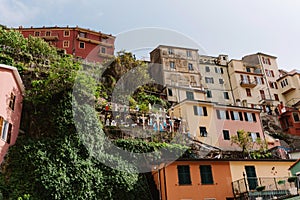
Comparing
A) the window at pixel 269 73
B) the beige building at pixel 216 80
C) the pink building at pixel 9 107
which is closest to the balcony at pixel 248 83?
the beige building at pixel 216 80

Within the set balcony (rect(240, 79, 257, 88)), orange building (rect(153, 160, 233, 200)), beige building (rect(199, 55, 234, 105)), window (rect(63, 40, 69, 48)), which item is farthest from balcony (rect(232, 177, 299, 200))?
window (rect(63, 40, 69, 48))

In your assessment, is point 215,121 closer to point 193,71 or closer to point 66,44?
point 193,71

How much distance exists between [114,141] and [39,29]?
2997 cm

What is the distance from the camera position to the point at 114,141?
1923cm

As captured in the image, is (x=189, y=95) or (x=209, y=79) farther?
(x=209, y=79)

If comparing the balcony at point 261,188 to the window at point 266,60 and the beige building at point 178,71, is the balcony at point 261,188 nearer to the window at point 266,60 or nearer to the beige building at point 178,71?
the beige building at point 178,71

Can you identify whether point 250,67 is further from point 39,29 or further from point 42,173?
point 42,173

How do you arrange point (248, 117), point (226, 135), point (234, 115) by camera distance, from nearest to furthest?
point (226, 135)
point (234, 115)
point (248, 117)

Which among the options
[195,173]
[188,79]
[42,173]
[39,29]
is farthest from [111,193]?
[39,29]

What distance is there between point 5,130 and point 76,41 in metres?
29.0

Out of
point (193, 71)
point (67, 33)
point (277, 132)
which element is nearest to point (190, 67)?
point (193, 71)

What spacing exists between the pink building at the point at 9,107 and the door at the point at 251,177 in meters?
15.1

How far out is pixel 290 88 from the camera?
164ft

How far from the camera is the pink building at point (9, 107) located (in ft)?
50.1
